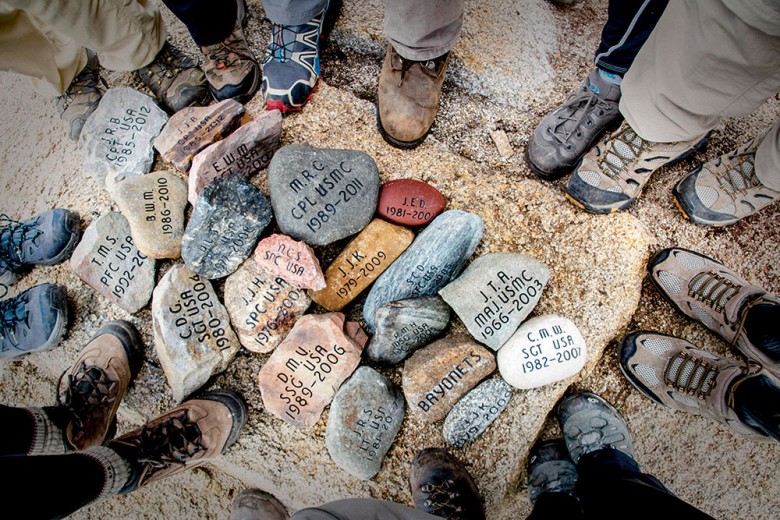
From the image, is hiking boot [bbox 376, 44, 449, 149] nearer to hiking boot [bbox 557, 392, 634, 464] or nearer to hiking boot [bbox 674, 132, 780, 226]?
hiking boot [bbox 674, 132, 780, 226]

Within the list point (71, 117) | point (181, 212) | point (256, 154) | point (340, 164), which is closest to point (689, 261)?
point (340, 164)

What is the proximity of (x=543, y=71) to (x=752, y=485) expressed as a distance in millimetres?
1783

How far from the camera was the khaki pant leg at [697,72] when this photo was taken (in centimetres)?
108

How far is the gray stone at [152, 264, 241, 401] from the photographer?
144cm

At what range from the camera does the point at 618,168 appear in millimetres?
1536

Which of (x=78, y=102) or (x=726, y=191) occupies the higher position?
(x=726, y=191)

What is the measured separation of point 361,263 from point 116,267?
35.0 inches

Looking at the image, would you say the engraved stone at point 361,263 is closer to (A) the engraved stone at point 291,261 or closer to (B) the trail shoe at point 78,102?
(A) the engraved stone at point 291,261

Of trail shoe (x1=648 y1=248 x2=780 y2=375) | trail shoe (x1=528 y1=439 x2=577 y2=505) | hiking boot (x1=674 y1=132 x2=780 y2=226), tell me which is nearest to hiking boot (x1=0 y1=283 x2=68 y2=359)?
trail shoe (x1=528 y1=439 x2=577 y2=505)

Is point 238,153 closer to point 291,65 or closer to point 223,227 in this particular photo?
point 223,227

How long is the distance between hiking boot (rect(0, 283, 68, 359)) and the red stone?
124 centimetres

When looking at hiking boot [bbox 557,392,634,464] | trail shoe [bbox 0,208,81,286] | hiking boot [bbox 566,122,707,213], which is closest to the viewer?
hiking boot [bbox 557,392,634,464]

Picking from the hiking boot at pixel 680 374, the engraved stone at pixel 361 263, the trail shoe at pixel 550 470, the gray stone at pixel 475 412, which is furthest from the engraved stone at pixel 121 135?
the hiking boot at pixel 680 374

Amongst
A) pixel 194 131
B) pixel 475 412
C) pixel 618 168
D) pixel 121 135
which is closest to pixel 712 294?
pixel 618 168
